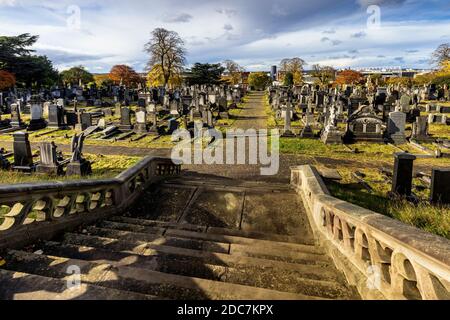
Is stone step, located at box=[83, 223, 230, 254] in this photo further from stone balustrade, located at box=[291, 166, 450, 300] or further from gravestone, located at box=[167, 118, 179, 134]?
gravestone, located at box=[167, 118, 179, 134]

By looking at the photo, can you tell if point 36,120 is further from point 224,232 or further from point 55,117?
point 224,232

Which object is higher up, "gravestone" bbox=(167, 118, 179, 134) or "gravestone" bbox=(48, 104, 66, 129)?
"gravestone" bbox=(48, 104, 66, 129)

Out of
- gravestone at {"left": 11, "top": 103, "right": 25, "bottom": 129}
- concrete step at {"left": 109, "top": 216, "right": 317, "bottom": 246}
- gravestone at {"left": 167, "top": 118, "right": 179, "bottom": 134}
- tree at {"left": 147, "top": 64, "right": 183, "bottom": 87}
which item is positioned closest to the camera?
concrete step at {"left": 109, "top": 216, "right": 317, "bottom": 246}

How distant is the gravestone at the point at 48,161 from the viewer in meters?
10.8

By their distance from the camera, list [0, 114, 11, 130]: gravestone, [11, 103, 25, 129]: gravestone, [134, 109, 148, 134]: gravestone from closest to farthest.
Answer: [134, 109, 148, 134]: gravestone → [0, 114, 11, 130]: gravestone → [11, 103, 25, 129]: gravestone

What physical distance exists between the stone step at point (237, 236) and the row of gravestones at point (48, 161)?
18.7ft

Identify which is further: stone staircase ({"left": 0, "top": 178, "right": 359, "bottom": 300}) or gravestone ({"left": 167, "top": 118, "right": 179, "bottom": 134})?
gravestone ({"left": 167, "top": 118, "right": 179, "bottom": 134})

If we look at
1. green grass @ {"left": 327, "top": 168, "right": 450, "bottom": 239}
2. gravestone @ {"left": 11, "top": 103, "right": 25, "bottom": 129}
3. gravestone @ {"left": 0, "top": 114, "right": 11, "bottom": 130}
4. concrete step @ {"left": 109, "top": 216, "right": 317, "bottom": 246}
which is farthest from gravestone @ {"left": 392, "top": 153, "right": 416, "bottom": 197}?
gravestone @ {"left": 0, "top": 114, "right": 11, "bottom": 130}

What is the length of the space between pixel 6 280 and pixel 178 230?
2579 mm

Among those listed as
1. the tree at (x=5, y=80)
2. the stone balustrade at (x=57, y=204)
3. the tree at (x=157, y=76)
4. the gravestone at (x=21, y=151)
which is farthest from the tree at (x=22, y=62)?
the stone balustrade at (x=57, y=204)

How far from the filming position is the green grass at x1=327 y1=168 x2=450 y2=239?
4.77 meters

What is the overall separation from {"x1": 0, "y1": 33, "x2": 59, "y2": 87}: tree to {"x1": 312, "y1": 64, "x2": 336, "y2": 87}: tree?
6292 centimetres

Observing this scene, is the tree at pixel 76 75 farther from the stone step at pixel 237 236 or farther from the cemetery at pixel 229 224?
the stone step at pixel 237 236
